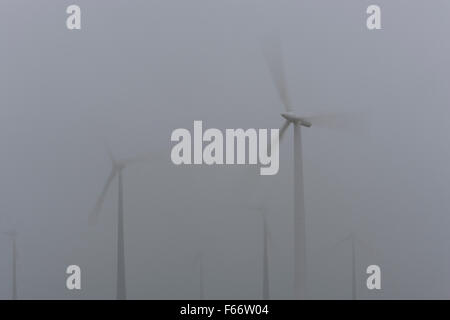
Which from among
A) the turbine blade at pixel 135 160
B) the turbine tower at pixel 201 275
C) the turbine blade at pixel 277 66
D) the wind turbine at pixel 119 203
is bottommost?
the turbine tower at pixel 201 275

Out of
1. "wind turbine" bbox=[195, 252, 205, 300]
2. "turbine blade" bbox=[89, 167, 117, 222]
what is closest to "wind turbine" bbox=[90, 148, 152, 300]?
"turbine blade" bbox=[89, 167, 117, 222]

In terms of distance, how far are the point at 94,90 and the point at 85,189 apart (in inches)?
23.9

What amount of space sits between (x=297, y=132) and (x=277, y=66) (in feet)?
1.37

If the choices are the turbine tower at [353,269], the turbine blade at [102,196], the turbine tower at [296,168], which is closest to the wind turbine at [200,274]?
the turbine tower at [296,168]

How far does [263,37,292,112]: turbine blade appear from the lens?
2.64 m

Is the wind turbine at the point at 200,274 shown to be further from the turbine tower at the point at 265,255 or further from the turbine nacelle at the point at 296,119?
the turbine nacelle at the point at 296,119

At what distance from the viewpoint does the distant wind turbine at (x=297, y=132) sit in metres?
2.63

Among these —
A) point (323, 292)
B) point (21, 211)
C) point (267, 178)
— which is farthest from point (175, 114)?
point (323, 292)

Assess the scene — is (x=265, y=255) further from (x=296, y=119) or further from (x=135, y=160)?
(x=135, y=160)

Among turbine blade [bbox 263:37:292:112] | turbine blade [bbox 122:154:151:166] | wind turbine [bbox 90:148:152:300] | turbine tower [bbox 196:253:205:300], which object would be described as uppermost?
turbine blade [bbox 263:37:292:112]

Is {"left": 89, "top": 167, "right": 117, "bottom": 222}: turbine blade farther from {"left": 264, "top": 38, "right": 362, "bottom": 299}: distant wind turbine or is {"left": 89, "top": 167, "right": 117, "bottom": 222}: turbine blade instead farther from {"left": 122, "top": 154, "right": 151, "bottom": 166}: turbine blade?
{"left": 264, "top": 38, "right": 362, "bottom": 299}: distant wind turbine

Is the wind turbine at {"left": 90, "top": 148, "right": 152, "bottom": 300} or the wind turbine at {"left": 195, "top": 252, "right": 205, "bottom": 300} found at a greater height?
the wind turbine at {"left": 90, "top": 148, "right": 152, "bottom": 300}

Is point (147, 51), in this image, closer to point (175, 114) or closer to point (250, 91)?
point (175, 114)

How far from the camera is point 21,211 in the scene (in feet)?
8.76
